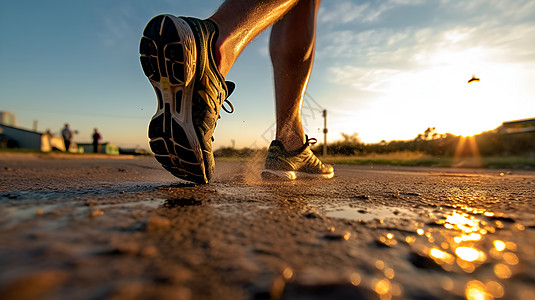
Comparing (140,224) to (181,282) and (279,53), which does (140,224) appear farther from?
(279,53)

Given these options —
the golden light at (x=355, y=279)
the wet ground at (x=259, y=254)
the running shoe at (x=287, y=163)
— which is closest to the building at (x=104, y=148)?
the running shoe at (x=287, y=163)

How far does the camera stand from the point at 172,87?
1266 millimetres

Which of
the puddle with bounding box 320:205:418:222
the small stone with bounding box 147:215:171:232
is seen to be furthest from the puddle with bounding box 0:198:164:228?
the puddle with bounding box 320:205:418:222

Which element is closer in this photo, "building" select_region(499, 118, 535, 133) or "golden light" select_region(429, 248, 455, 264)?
"golden light" select_region(429, 248, 455, 264)

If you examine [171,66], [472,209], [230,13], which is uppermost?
[230,13]

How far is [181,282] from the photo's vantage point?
388 mm

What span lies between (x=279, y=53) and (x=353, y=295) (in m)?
1.93

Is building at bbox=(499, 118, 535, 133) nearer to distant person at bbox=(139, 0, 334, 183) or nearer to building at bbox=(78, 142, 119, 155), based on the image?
distant person at bbox=(139, 0, 334, 183)

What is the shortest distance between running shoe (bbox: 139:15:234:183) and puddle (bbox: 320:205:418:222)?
67cm

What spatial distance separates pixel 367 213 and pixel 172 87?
3.07 ft

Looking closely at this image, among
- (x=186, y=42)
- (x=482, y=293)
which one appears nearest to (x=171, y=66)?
(x=186, y=42)

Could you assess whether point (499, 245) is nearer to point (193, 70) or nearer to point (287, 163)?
point (193, 70)

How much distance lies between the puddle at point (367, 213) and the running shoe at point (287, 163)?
0.99m

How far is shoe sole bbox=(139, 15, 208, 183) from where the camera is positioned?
1.18 metres
